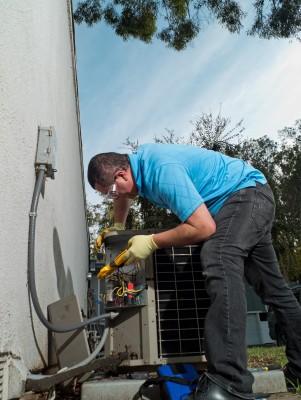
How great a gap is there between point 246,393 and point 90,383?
2.25 feet

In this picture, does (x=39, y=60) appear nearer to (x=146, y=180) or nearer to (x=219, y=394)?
(x=146, y=180)

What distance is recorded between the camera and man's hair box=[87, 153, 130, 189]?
2.02 metres

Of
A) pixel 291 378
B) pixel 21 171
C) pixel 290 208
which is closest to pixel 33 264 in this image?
pixel 21 171

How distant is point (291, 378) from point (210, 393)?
75cm

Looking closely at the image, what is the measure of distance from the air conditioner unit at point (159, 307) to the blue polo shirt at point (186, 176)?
40 centimetres

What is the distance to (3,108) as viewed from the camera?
1378 mm

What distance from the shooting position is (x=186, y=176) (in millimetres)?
1749

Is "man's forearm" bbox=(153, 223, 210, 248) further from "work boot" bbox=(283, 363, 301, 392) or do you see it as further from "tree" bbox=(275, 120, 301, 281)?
"tree" bbox=(275, 120, 301, 281)

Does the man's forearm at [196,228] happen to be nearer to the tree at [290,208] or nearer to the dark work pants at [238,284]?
the dark work pants at [238,284]

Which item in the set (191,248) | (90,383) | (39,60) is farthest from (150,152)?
(90,383)

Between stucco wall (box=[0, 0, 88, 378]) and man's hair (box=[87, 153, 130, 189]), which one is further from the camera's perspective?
man's hair (box=[87, 153, 130, 189])

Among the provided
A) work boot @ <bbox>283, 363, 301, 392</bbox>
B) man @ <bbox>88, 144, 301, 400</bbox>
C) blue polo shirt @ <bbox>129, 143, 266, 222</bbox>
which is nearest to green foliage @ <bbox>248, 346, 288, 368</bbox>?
work boot @ <bbox>283, 363, 301, 392</bbox>

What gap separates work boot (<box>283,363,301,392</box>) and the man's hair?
137 centimetres

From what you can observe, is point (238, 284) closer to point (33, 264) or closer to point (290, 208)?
point (33, 264)
